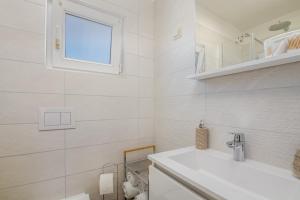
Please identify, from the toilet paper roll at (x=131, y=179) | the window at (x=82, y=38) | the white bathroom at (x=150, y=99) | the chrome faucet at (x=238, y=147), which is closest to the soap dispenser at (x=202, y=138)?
the white bathroom at (x=150, y=99)

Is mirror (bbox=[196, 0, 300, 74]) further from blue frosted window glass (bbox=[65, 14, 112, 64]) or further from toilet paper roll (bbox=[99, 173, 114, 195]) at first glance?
toilet paper roll (bbox=[99, 173, 114, 195])

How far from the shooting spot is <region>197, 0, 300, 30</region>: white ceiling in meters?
0.76

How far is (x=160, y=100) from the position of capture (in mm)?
1614

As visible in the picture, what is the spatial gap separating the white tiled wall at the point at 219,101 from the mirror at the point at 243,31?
0.30 ft

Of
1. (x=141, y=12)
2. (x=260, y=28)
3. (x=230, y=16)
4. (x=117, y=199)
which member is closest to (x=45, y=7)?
(x=141, y=12)

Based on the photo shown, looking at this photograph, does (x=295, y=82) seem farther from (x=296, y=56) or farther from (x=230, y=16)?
(x=230, y=16)

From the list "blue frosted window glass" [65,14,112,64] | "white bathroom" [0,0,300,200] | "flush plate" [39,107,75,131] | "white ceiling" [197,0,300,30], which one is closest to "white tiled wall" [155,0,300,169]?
"white bathroom" [0,0,300,200]

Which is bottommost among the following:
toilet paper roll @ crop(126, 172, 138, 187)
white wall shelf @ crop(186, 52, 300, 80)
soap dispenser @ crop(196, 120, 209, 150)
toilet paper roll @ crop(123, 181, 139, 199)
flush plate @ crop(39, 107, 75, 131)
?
toilet paper roll @ crop(123, 181, 139, 199)

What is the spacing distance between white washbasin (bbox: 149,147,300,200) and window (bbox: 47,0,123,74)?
1.00 m

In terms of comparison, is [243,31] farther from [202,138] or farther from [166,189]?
[166,189]

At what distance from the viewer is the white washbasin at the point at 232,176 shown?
1.98 ft

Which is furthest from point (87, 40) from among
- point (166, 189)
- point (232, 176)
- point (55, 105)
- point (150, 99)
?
point (232, 176)

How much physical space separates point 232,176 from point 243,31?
82cm

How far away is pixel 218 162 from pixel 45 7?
162cm
